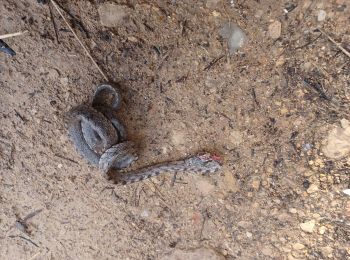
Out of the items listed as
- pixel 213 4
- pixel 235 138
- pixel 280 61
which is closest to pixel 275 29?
pixel 280 61

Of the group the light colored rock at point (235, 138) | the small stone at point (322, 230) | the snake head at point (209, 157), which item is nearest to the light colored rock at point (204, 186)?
the snake head at point (209, 157)

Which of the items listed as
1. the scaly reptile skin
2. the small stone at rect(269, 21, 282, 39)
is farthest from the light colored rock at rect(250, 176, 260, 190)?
the small stone at rect(269, 21, 282, 39)

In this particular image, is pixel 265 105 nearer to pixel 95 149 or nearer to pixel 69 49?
pixel 95 149

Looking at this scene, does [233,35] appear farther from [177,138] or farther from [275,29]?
[177,138]

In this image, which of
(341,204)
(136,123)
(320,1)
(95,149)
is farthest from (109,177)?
(320,1)

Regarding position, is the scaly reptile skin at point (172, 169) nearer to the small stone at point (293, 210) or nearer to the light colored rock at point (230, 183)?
the light colored rock at point (230, 183)

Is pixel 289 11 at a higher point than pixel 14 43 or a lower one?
lower
